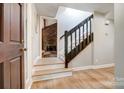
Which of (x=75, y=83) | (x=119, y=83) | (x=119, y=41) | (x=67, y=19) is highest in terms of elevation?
(x=67, y=19)

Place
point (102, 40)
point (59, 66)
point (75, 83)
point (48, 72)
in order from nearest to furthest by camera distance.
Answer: point (75, 83) < point (48, 72) < point (59, 66) < point (102, 40)

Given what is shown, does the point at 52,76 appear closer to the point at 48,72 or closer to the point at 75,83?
the point at 48,72

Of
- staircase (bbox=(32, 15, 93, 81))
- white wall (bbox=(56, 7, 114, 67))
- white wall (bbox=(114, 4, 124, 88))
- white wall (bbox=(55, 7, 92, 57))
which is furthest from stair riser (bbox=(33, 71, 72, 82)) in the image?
white wall (bbox=(55, 7, 92, 57))

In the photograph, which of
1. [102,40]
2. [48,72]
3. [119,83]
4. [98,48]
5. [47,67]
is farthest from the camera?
[102,40]

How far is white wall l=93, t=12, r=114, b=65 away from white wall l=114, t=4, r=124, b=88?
14.8 feet

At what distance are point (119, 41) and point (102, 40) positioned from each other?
15.7ft

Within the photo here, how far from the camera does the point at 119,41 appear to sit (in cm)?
190

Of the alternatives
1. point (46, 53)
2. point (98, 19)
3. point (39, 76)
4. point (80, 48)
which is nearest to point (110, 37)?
point (98, 19)

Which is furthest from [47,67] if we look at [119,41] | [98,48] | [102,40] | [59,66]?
[119,41]

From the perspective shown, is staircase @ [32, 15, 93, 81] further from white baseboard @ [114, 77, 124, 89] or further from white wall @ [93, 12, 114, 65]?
white baseboard @ [114, 77, 124, 89]

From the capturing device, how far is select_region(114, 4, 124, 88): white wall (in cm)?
186

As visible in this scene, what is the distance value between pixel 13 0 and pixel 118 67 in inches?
51.9

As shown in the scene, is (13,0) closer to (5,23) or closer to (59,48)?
(5,23)

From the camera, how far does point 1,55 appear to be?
4.20 feet
